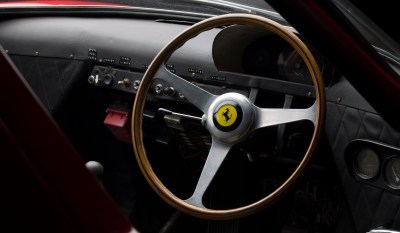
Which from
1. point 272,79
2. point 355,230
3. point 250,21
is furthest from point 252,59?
point 355,230

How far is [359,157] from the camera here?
100 inches

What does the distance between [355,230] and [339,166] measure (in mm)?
248

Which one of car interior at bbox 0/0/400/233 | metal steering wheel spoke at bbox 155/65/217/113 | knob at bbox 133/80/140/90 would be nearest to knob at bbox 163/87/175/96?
car interior at bbox 0/0/400/233

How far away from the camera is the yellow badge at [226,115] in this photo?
238cm

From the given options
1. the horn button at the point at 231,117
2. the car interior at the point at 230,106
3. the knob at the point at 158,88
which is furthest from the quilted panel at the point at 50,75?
the horn button at the point at 231,117

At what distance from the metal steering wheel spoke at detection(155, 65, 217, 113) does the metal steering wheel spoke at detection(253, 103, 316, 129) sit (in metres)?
0.19

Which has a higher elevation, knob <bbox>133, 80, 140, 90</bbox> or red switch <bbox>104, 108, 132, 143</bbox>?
knob <bbox>133, 80, 140, 90</bbox>

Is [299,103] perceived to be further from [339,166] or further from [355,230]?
[355,230]

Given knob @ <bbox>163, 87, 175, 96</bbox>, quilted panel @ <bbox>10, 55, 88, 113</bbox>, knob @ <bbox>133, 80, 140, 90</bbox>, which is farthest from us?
quilted panel @ <bbox>10, 55, 88, 113</bbox>

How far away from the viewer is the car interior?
7.44ft

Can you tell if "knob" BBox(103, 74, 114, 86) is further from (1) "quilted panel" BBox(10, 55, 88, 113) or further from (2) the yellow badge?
(2) the yellow badge

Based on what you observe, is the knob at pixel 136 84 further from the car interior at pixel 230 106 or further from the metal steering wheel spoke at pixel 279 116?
the metal steering wheel spoke at pixel 279 116

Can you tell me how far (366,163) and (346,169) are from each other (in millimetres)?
83

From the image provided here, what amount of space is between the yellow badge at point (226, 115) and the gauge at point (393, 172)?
1.82 ft
